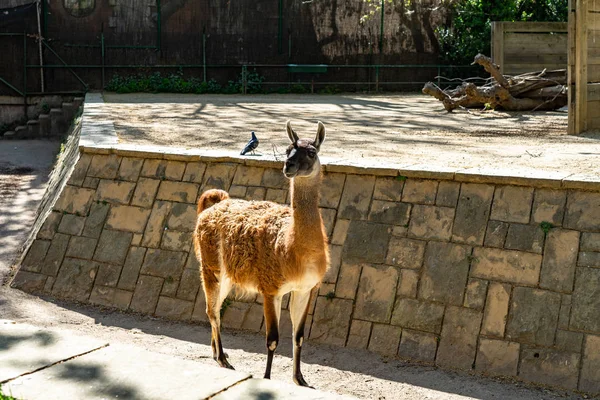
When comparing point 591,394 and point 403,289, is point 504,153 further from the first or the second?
point 591,394

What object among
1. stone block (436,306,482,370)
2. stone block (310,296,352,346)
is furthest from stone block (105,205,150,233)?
stone block (436,306,482,370)

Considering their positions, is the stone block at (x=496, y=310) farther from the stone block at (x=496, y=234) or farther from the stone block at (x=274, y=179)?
the stone block at (x=274, y=179)

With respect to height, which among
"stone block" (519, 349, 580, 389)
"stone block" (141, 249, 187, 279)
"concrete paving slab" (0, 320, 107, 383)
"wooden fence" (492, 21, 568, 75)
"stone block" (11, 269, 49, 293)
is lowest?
"stone block" (519, 349, 580, 389)

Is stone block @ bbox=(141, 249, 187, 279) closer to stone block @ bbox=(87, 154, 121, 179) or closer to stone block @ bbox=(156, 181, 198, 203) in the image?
stone block @ bbox=(156, 181, 198, 203)

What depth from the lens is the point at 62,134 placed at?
1873 centimetres

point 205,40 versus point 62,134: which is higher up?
point 205,40

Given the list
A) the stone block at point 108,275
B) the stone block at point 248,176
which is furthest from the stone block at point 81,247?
the stone block at point 248,176

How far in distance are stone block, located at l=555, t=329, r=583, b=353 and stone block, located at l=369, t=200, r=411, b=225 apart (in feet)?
5.18

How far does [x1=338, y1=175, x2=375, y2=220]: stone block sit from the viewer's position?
7.23 m

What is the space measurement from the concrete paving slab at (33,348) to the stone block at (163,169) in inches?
164

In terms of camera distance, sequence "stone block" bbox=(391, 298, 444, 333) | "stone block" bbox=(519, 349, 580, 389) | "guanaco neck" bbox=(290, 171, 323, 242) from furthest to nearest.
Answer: "stone block" bbox=(391, 298, 444, 333)
"stone block" bbox=(519, 349, 580, 389)
"guanaco neck" bbox=(290, 171, 323, 242)

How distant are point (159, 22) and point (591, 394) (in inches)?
690

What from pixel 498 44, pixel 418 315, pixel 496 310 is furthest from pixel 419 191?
pixel 498 44

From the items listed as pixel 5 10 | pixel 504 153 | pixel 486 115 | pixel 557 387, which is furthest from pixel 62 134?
pixel 557 387
